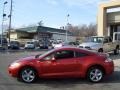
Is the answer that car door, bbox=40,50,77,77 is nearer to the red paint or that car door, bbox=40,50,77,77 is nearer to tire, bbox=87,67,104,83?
the red paint

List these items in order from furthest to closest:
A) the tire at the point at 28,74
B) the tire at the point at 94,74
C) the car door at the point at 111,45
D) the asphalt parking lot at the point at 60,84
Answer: the car door at the point at 111,45
the tire at the point at 94,74
the tire at the point at 28,74
the asphalt parking lot at the point at 60,84

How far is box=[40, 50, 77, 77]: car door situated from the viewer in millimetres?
12234

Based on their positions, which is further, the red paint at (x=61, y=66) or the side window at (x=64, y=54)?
the side window at (x=64, y=54)

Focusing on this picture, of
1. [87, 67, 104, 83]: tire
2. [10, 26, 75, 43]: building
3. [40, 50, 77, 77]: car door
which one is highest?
[10, 26, 75, 43]: building

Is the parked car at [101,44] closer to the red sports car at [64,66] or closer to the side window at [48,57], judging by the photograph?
the red sports car at [64,66]

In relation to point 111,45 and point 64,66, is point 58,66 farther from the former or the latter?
point 111,45

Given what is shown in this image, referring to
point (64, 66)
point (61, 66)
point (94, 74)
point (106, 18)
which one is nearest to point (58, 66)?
point (61, 66)

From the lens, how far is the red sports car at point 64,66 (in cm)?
1221

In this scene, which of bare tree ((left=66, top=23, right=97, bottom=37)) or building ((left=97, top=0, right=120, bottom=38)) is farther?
bare tree ((left=66, top=23, right=97, bottom=37))

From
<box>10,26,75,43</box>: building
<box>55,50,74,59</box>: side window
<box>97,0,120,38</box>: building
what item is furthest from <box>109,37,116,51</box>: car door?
<box>10,26,75,43</box>: building

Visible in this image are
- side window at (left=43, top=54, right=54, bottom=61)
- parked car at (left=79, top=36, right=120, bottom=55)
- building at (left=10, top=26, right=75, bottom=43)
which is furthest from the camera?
building at (left=10, top=26, right=75, bottom=43)

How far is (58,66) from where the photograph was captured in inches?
482

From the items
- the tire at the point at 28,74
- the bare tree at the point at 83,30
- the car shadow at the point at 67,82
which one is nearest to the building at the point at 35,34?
the bare tree at the point at 83,30

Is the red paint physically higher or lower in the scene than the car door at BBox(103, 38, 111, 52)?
lower
